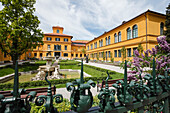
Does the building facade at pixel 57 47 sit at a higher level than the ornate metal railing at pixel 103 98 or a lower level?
higher

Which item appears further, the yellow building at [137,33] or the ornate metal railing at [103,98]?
the yellow building at [137,33]

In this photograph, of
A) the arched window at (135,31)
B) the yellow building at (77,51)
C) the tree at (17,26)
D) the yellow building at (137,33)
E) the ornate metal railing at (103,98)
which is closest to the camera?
the ornate metal railing at (103,98)

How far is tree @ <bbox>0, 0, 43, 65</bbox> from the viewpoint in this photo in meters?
12.7

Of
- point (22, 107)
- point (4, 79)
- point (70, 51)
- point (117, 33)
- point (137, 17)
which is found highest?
point (137, 17)

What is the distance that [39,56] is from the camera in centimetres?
4169

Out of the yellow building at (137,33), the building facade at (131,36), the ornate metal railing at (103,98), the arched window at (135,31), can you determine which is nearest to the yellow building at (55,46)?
the building facade at (131,36)

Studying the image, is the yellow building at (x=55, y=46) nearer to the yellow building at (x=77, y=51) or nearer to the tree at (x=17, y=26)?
the yellow building at (x=77, y=51)

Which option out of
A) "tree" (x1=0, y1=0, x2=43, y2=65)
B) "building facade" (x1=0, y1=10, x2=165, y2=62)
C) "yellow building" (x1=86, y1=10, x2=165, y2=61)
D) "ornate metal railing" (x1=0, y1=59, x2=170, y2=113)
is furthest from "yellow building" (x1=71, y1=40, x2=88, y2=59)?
"ornate metal railing" (x1=0, y1=59, x2=170, y2=113)

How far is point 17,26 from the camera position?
12.8 meters

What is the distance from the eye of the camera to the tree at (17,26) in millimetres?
12688

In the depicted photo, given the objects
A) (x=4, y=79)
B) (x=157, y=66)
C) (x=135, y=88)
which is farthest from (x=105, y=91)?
(x=4, y=79)

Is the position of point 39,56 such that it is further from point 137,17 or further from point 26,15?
point 137,17

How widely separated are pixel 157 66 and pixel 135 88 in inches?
126

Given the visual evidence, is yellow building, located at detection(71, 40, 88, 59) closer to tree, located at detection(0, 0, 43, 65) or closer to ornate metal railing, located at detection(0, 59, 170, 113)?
tree, located at detection(0, 0, 43, 65)
